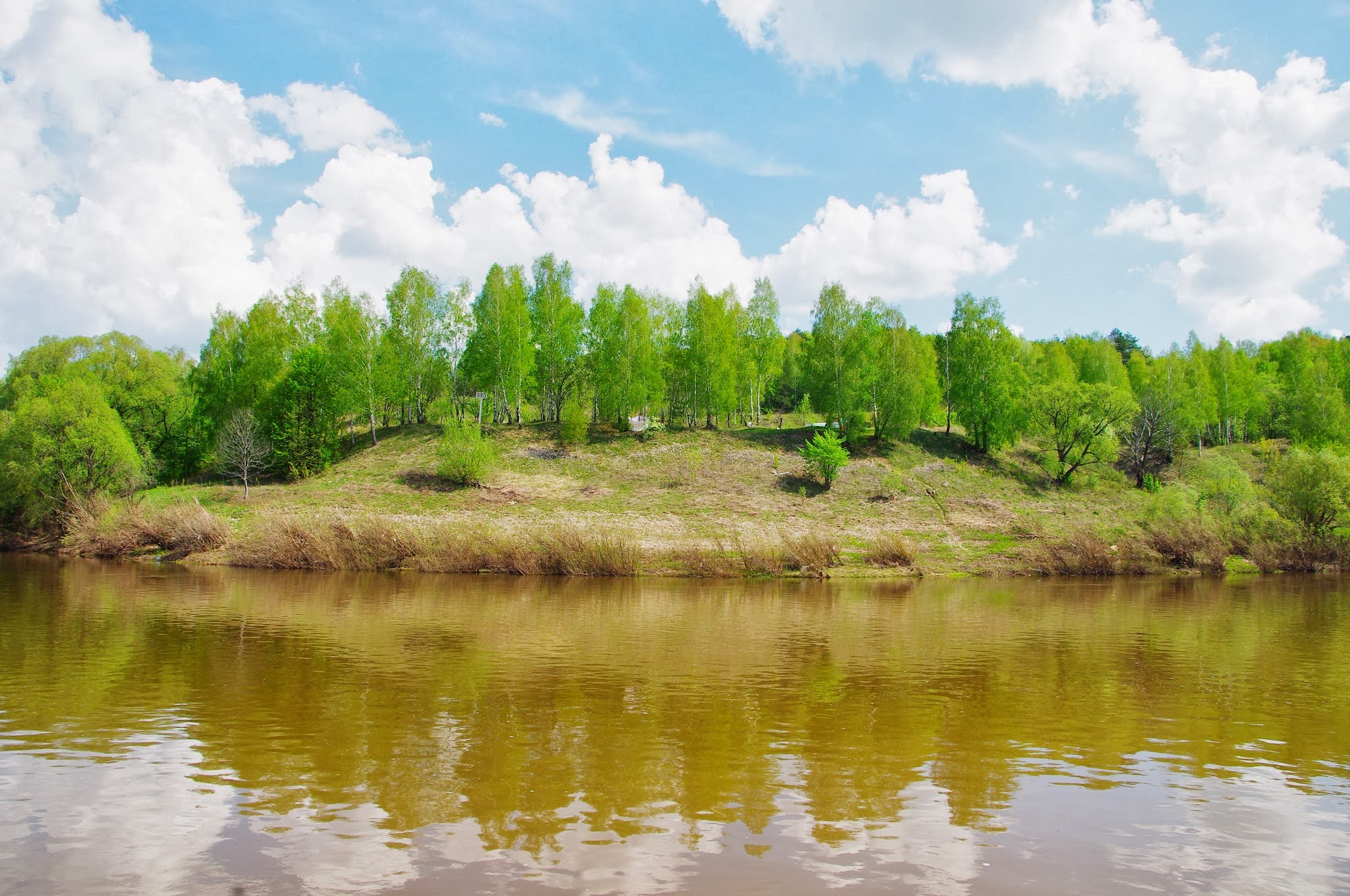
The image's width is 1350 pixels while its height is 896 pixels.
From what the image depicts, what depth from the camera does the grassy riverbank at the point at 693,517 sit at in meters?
41.1

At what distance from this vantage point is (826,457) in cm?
5747

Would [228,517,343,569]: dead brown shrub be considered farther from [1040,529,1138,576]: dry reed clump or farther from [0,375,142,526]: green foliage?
[1040,529,1138,576]: dry reed clump

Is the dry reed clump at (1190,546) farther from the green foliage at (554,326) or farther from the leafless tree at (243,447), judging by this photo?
the leafless tree at (243,447)

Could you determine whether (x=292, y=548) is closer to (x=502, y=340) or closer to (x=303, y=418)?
(x=303, y=418)

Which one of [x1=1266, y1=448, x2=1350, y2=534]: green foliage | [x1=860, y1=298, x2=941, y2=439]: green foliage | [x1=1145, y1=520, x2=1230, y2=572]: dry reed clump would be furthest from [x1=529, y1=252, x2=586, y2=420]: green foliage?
[x1=1266, y1=448, x2=1350, y2=534]: green foliage

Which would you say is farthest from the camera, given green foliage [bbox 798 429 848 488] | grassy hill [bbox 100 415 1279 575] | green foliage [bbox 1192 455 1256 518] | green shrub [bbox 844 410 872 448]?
green shrub [bbox 844 410 872 448]

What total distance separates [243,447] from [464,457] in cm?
1531

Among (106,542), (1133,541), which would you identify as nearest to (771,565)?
(1133,541)

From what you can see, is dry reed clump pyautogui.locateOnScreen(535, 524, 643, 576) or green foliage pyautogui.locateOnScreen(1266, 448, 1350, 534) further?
green foliage pyautogui.locateOnScreen(1266, 448, 1350, 534)

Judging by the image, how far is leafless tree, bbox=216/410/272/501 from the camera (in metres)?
54.7

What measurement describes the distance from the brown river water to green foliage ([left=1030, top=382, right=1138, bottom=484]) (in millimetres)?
44947

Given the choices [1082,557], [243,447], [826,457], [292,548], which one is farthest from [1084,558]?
[243,447]

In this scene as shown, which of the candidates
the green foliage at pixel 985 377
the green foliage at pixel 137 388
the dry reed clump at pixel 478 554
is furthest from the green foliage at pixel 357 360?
the green foliage at pixel 985 377

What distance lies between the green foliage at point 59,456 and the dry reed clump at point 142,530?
457 cm
